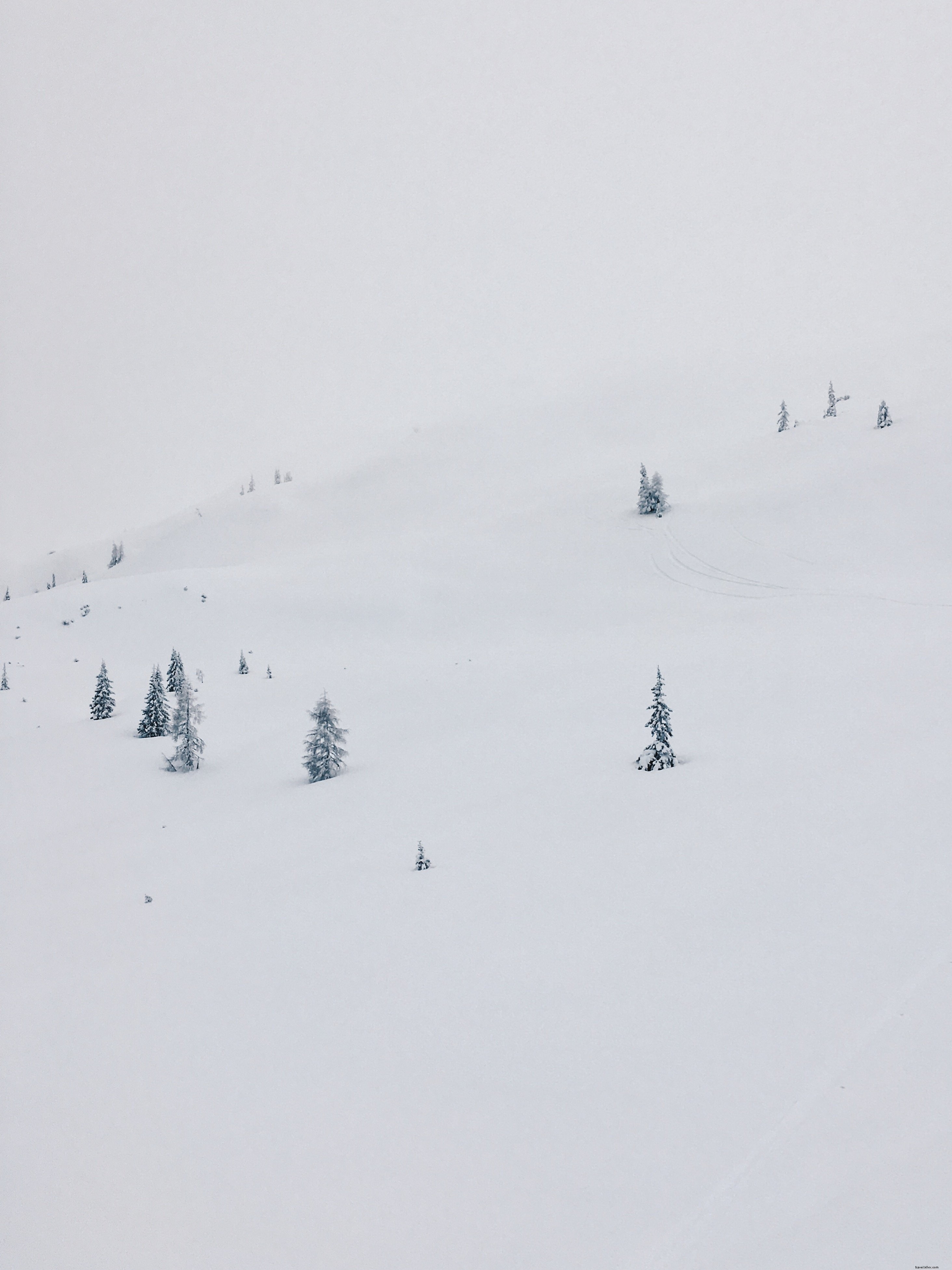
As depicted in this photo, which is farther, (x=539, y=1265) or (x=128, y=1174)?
(x=128, y=1174)

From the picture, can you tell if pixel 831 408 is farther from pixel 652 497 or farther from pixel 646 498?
pixel 646 498

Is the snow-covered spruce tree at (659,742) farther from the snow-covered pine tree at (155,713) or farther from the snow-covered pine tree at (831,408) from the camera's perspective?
the snow-covered pine tree at (831,408)

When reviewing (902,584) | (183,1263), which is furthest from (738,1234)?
(902,584)

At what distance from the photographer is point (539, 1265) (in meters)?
6.35

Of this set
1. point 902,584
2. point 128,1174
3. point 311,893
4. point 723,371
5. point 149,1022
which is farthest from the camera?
point 723,371

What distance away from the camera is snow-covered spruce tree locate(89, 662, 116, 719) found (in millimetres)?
33094

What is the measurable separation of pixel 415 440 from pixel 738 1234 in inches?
4877

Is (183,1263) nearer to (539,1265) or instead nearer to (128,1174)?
(128,1174)

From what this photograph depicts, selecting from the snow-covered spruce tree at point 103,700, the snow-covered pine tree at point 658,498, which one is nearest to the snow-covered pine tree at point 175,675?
the snow-covered spruce tree at point 103,700

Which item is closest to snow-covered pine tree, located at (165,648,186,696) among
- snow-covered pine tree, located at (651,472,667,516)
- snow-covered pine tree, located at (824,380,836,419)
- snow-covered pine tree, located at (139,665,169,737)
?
snow-covered pine tree, located at (139,665,169,737)

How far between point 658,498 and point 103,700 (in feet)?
141

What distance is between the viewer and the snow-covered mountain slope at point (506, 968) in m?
6.91

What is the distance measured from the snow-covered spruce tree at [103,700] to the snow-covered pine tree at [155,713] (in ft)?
8.89

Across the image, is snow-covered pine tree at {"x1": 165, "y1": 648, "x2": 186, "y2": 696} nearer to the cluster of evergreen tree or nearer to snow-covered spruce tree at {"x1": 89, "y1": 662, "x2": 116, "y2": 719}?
snow-covered spruce tree at {"x1": 89, "y1": 662, "x2": 116, "y2": 719}
